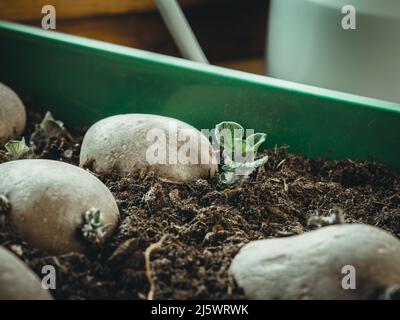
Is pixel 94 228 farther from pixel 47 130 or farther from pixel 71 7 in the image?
pixel 71 7

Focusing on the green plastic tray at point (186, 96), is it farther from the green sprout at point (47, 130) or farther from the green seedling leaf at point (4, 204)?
the green seedling leaf at point (4, 204)

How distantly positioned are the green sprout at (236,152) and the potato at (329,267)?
213 mm

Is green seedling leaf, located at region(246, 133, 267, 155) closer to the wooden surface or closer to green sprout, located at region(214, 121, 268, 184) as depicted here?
green sprout, located at region(214, 121, 268, 184)

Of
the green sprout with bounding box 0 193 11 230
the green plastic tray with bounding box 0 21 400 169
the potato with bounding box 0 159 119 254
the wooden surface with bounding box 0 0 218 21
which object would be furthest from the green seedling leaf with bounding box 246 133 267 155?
the wooden surface with bounding box 0 0 218 21

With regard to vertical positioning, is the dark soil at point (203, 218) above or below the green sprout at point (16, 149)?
below

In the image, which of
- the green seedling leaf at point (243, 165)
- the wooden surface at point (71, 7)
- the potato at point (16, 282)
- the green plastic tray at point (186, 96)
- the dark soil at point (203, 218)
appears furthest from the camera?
the wooden surface at point (71, 7)

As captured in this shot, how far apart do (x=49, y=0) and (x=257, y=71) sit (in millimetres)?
598

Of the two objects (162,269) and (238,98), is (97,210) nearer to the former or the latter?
(162,269)

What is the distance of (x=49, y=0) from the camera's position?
4.42 feet

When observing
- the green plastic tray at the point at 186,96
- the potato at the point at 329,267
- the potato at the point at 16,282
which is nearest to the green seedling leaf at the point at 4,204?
the potato at the point at 16,282

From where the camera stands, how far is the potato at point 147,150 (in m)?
0.81

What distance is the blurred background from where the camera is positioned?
1375mm

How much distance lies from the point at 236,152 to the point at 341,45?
1.14ft

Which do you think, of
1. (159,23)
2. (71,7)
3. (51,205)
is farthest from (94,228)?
(159,23)
